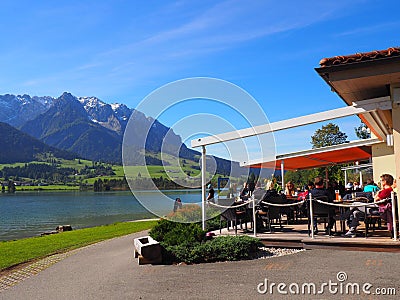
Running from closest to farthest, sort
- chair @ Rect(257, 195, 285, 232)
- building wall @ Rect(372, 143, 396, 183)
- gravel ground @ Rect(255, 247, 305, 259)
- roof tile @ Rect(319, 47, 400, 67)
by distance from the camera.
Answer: roof tile @ Rect(319, 47, 400, 67)
gravel ground @ Rect(255, 247, 305, 259)
chair @ Rect(257, 195, 285, 232)
building wall @ Rect(372, 143, 396, 183)

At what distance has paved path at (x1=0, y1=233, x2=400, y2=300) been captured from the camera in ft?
20.0

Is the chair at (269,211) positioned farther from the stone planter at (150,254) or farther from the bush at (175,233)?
the stone planter at (150,254)

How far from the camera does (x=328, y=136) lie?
4284 centimetres

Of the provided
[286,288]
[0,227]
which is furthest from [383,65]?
[0,227]

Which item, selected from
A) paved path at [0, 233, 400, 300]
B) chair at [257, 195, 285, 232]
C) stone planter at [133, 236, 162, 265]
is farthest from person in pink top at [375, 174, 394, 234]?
stone planter at [133, 236, 162, 265]

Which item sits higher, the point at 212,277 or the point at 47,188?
the point at 47,188

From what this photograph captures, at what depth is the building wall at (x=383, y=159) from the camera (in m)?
16.0

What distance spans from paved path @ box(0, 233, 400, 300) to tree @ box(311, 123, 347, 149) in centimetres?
3561

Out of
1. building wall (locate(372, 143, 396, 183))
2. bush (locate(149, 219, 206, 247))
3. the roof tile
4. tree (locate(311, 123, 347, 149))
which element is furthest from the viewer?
tree (locate(311, 123, 347, 149))

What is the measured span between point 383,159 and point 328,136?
26949 mm

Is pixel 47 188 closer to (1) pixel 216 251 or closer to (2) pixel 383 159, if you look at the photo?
(2) pixel 383 159

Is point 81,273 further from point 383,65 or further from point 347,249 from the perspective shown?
point 383,65

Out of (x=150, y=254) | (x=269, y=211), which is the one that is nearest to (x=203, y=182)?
(x=269, y=211)

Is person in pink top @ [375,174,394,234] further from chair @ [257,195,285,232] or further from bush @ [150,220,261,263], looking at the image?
chair @ [257,195,285,232]
